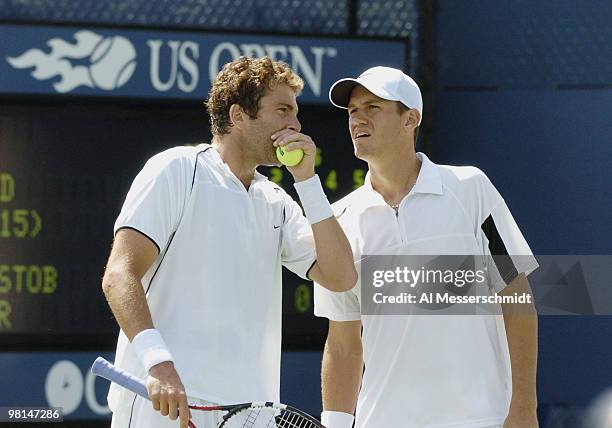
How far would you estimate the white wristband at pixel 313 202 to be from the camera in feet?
12.1

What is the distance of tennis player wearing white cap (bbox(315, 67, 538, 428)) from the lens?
3777mm

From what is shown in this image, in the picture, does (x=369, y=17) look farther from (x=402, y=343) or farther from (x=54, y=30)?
(x=402, y=343)

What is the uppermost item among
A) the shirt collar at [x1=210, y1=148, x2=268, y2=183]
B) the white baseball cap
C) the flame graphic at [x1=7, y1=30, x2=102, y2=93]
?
the flame graphic at [x1=7, y1=30, x2=102, y2=93]

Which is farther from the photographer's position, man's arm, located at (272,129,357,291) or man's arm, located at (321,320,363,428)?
man's arm, located at (321,320,363,428)

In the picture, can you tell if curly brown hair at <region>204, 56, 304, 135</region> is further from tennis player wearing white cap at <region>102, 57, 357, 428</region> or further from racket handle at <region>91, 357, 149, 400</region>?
racket handle at <region>91, 357, 149, 400</region>

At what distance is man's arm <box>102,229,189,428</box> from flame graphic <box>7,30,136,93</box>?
104 inches

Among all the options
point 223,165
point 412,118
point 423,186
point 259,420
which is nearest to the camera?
point 259,420

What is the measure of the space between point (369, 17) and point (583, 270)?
159cm

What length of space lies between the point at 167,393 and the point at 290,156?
0.85 m

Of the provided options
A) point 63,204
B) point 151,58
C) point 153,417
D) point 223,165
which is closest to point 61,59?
point 151,58

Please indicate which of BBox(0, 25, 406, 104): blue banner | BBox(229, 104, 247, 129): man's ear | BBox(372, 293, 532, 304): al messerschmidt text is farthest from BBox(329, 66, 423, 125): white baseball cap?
BBox(0, 25, 406, 104): blue banner

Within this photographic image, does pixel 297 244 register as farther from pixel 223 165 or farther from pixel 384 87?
pixel 384 87

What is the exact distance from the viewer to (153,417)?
11.4 ft

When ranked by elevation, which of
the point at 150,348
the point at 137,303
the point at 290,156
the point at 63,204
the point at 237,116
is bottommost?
the point at 150,348
